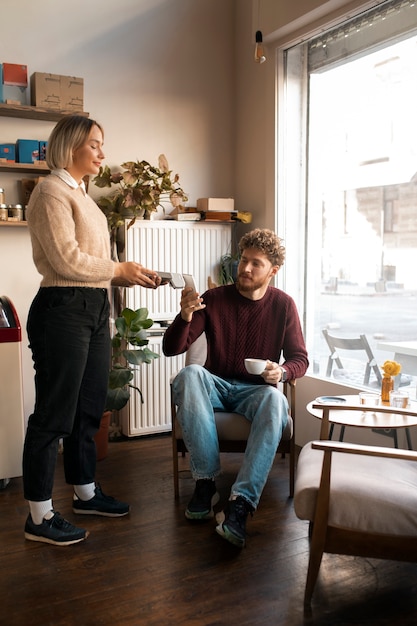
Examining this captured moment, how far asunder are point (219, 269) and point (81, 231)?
1674 mm

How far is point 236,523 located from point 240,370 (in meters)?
0.70

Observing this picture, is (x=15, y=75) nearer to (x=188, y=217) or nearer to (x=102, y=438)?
(x=188, y=217)

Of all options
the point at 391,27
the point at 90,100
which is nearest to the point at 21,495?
the point at 90,100

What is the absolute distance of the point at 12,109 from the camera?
3148 mm

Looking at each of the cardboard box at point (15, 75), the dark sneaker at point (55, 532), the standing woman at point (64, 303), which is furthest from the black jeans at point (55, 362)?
the cardboard box at point (15, 75)

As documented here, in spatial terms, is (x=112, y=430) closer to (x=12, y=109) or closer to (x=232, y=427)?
(x=232, y=427)

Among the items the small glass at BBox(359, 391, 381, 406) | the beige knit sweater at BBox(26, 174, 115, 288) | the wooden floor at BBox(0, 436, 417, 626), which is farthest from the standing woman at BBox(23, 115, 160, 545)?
the small glass at BBox(359, 391, 381, 406)

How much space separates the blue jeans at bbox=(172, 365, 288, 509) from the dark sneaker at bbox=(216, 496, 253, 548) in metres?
0.03

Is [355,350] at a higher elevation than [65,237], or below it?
below

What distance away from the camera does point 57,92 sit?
323cm

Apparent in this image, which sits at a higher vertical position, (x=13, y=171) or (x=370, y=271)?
(x=13, y=171)

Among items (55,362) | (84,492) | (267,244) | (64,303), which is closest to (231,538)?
(84,492)

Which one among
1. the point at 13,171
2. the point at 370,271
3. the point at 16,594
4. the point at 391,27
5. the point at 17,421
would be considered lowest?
the point at 16,594

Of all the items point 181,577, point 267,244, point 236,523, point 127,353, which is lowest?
point 181,577
